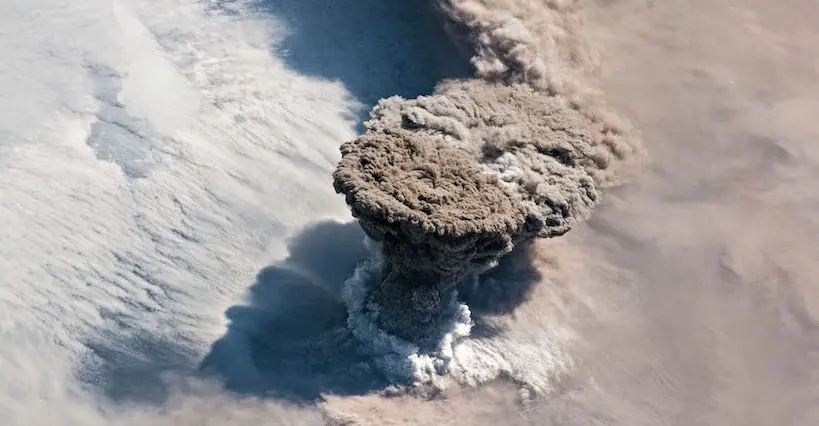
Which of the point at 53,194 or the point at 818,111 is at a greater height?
the point at 818,111

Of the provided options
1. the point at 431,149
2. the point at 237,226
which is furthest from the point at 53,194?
the point at 431,149

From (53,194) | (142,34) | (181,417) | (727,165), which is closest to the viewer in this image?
(181,417)

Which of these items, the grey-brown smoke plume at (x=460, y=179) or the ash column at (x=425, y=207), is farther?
the grey-brown smoke plume at (x=460, y=179)

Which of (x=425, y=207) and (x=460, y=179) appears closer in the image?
(x=425, y=207)

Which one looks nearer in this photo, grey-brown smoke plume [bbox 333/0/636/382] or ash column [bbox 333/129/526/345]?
ash column [bbox 333/129/526/345]

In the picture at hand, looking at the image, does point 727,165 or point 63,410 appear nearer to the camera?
point 63,410

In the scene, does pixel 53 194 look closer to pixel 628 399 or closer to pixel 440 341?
pixel 440 341

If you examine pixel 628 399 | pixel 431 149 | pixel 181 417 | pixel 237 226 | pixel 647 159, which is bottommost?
pixel 181 417

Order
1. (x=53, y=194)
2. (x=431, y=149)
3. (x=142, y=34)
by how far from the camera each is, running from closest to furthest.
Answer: (x=431, y=149)
(x=53, y=194)
(x=142, y=34)
